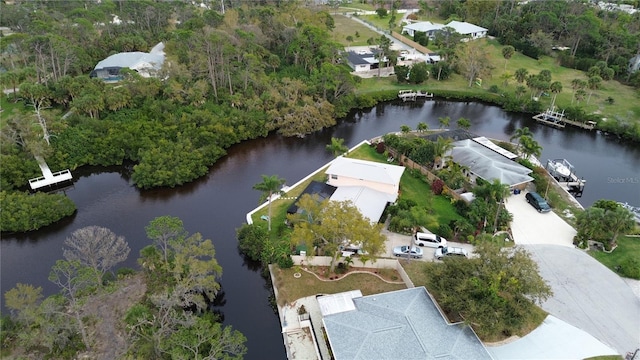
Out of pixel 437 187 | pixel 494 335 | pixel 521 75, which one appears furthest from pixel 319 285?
pixel 521 75

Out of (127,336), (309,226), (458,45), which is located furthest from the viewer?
(458,45)

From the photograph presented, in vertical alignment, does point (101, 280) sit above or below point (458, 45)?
below

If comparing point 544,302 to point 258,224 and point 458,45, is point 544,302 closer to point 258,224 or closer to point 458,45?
point 258,224

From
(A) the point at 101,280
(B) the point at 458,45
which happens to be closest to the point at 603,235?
(A) the point at 101,280

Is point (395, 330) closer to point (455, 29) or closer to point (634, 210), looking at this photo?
point (634, 210)

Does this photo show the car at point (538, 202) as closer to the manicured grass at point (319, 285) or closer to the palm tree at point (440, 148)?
the palm tree at point (440, 148)

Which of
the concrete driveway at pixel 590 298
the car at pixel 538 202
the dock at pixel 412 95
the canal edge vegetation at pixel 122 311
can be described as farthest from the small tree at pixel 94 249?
the dock at pixel 412 95

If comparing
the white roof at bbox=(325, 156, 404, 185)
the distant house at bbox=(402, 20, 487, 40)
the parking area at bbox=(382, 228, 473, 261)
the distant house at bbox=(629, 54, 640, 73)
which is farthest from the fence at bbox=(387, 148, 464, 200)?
the distant house at bbox=(402, 20, 487, 40)
